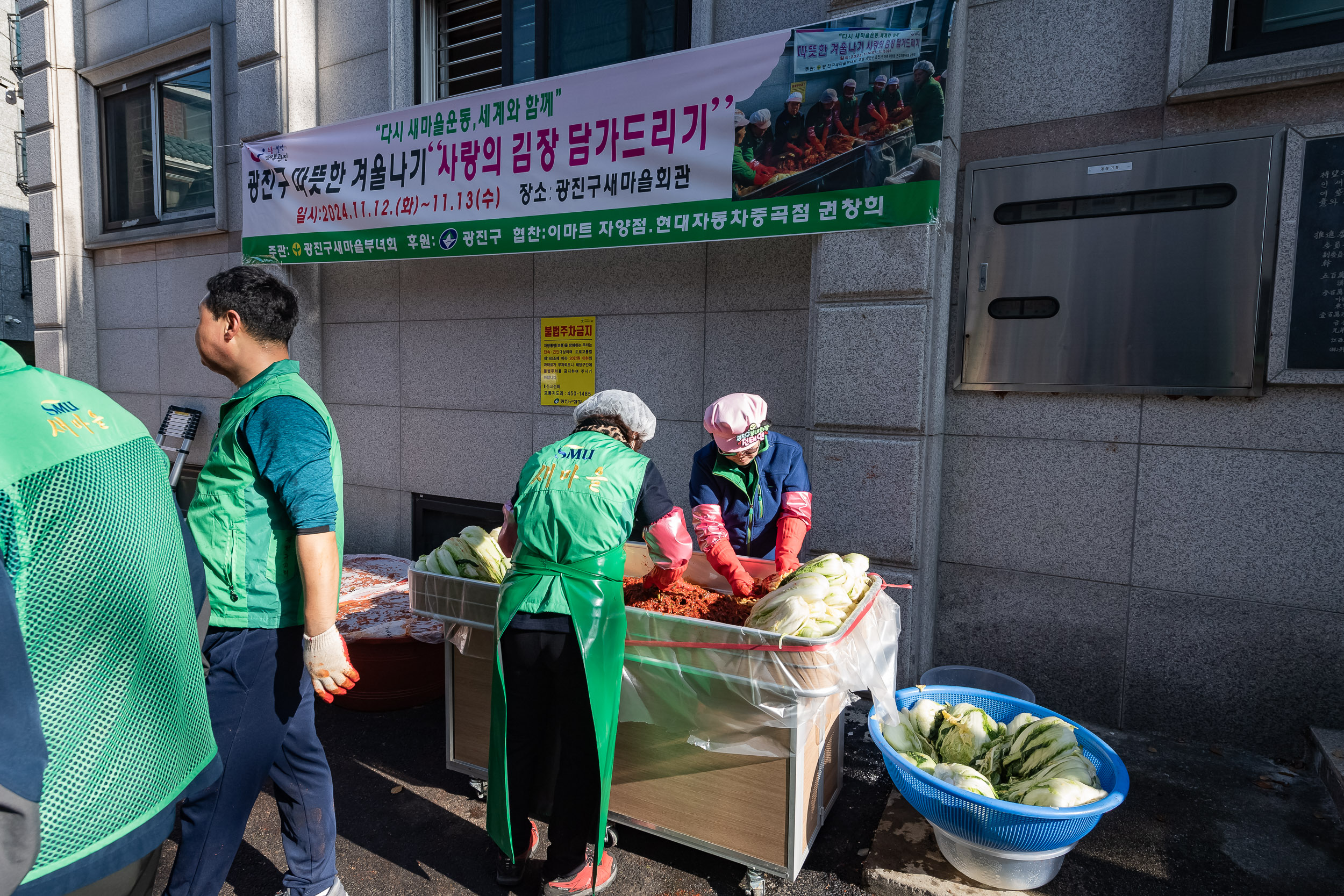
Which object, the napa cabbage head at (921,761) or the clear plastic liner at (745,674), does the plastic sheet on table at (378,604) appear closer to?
the clear plastic liner at (745,674)

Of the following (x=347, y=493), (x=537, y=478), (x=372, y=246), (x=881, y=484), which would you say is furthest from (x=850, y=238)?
(x=347, y=493)

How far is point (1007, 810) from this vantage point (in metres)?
2.40

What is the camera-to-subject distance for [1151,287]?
370 cm

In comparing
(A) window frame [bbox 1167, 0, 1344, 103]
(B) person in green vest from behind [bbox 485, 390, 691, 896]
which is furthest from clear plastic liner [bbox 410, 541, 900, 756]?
(A) window frame [bbox 1167, 0, 1344, 103]

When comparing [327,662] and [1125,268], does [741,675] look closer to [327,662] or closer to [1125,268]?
[327,662]

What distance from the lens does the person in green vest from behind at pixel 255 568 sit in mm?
2293

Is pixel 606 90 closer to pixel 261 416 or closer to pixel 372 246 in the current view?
A: pixel 372 246

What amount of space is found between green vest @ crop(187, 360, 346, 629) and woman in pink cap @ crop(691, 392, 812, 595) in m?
1.61

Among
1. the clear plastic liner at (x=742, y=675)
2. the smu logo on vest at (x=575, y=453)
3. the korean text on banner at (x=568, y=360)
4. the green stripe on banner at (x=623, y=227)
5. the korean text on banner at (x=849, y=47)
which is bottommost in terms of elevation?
the clear plastic liner at (x=742, y=675)

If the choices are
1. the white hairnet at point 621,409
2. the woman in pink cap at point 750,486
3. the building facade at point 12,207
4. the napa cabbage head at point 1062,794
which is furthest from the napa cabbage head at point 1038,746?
the building facade at point 12,207

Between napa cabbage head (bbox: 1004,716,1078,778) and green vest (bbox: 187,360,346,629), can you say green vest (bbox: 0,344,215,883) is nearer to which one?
green vest (bbox: 187,360,346,629)

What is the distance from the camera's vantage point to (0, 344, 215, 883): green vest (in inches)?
50.6

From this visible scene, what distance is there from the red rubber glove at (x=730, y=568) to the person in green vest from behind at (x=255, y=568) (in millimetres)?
1410

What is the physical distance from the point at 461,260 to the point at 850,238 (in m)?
3.13
